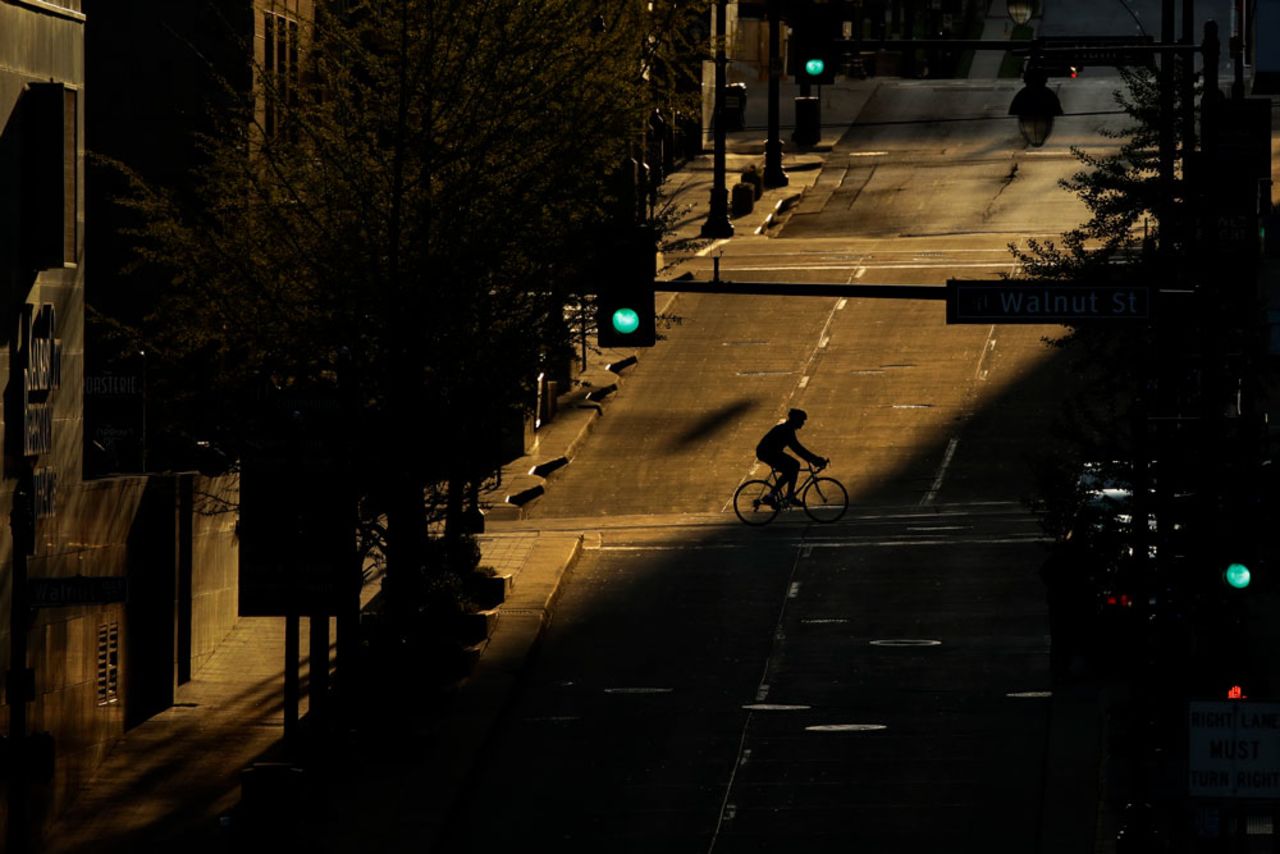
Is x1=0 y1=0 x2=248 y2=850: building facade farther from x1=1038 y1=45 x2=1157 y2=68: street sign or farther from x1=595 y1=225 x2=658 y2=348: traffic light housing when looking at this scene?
x1=1038 y1=45 x2=1157 y2=68: street sign

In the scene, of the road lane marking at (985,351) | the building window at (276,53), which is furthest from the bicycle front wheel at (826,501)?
the building window at (276,53)

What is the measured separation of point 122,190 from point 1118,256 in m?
21.9

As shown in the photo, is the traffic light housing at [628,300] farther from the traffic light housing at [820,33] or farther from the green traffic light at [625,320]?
the traffic light housing at [820,33]

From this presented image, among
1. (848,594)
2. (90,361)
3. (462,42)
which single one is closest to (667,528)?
(848,594)

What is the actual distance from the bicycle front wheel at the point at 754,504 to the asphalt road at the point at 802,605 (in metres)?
0.29

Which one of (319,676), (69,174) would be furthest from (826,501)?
(69,174)

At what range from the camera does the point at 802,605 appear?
27828mm

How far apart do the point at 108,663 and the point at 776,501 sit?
12318 millimetres

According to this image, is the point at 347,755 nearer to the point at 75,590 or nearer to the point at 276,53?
the point at 75,590

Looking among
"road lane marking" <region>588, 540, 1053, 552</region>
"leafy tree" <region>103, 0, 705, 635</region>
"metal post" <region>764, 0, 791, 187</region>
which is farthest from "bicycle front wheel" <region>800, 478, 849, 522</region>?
"metal post" <region>764, 0, 791, 187</region>

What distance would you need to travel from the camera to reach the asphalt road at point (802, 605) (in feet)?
67.3

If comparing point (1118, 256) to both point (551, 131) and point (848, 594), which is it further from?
point (551, 131)

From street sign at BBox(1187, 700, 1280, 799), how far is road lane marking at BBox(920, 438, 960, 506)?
21.4 metres

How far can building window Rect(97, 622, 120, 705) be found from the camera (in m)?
23.0
